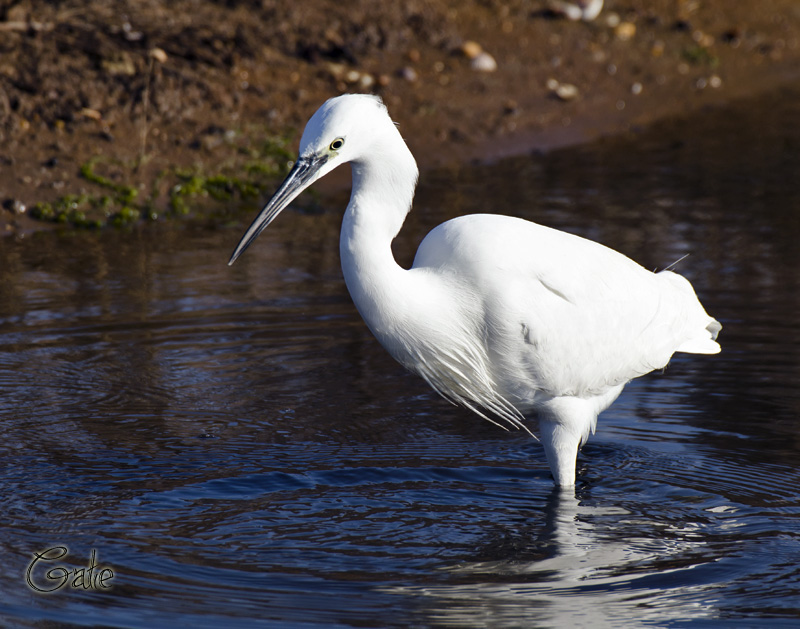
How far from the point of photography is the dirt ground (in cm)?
973

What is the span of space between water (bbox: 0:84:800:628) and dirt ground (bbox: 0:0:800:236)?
1055 millimetres

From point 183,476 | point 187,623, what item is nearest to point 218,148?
point 183,476

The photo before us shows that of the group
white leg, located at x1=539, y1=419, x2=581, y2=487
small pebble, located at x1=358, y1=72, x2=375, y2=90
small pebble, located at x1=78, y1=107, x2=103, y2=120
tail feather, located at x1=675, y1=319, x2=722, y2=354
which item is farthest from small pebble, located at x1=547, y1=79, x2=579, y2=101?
white leg, located at x1=539, y1=419, x2=581, y2=487

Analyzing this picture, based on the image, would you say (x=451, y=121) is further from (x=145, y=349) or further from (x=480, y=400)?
(x=480, y=400)

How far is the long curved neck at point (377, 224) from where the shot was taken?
443 centimetres

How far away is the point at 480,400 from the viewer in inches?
201

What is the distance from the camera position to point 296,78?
11312 mm

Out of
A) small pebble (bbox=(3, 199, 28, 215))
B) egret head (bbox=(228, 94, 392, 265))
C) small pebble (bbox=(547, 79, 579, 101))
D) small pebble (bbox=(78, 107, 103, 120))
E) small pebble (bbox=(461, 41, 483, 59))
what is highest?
small pebble (bbox=(461, 41, 483, 59))

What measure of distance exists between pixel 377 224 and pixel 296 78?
7.20 m

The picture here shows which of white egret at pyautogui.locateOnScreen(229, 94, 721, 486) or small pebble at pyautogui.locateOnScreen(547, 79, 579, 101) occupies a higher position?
small pebble at pyautogui.locateOnScreen(547, 79, 579, 101)

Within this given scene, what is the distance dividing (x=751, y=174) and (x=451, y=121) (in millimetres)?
2967

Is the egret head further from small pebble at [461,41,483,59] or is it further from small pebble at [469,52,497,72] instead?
small pebble at [461,41,483,59]

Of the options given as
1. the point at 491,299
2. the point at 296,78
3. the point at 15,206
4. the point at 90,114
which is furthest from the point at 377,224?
the point at 296,78

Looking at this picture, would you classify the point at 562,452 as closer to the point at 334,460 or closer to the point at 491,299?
the point at 491,299
